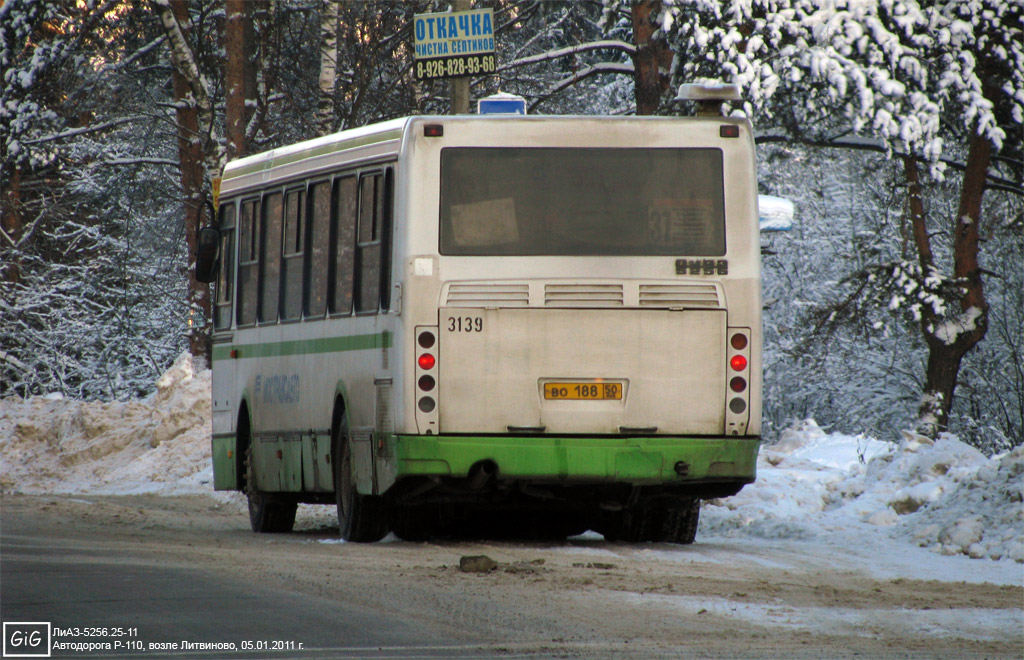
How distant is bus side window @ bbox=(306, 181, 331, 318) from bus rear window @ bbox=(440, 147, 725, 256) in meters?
1.67

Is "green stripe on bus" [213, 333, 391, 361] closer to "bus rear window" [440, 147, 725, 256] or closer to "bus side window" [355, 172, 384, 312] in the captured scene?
"bus side window" [355, 172, 384, 312]

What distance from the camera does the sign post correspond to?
1775 cm

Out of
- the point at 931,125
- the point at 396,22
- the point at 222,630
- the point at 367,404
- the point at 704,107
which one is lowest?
the point at 222,630

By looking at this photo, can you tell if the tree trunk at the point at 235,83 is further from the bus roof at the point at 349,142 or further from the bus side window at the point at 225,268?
the bus roof at the point at 349,142

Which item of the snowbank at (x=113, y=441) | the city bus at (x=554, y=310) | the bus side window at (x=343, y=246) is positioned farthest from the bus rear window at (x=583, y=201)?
the snowbank at (x=113, y=441)

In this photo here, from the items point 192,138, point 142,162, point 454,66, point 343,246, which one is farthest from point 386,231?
point 142,162

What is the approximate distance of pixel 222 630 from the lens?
787 centimetres

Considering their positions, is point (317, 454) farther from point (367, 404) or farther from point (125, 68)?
point (125, 68)

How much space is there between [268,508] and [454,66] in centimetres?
486

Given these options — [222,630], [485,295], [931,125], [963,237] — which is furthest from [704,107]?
[963,237]

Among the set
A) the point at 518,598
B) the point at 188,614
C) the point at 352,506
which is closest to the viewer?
the point at 188,614

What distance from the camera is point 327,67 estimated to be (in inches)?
1000

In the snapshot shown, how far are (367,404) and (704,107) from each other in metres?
3.02

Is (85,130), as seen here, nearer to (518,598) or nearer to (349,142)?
(349,142)
